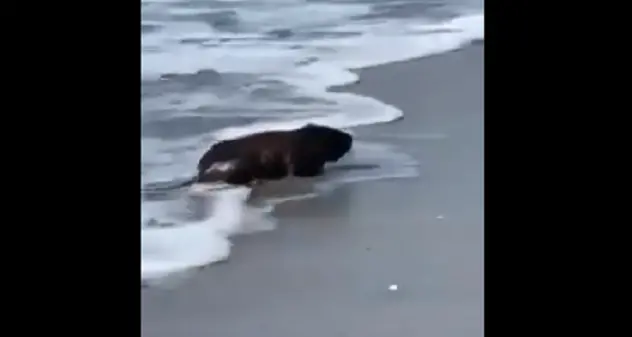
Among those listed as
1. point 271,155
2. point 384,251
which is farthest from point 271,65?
point 384,251

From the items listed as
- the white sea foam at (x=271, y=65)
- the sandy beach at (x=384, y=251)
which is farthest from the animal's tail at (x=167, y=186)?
the sandy beach at (x=384, y=251)

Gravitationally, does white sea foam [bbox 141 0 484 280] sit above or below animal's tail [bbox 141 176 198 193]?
above

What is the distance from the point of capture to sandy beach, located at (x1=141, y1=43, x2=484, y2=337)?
130 cm

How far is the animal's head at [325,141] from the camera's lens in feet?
4.30

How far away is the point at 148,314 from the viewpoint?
1.28 metres

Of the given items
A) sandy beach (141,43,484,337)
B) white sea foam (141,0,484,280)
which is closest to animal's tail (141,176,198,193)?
white sea foam (141,0,484,280)

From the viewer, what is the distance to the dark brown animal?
131 centimetres

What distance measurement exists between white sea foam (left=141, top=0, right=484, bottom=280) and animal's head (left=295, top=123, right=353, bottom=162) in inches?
0.4

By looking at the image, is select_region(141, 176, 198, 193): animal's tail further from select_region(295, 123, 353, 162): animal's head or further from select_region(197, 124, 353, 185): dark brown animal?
select_region(295, 123, 353, 162): animal's head

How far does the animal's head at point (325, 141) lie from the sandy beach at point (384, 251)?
3 cm

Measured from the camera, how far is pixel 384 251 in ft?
4.38

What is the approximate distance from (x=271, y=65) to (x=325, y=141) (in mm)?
135
